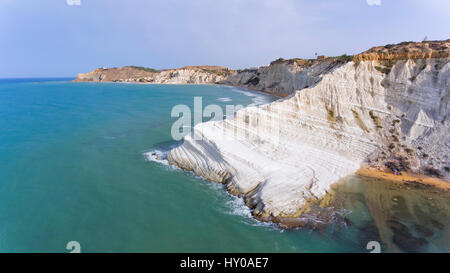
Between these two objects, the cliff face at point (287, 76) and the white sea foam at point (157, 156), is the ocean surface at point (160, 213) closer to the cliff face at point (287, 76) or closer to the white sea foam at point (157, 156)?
the white sea foam at point (157, 156)

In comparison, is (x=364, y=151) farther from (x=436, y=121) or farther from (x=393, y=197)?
(x=436, y=121)

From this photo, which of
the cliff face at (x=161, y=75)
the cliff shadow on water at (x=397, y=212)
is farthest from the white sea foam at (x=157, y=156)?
the cliff face at (x=161, y=75)

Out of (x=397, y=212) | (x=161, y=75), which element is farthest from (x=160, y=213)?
(x=161, y=75)

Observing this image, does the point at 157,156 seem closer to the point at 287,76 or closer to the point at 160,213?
the point at 160,213

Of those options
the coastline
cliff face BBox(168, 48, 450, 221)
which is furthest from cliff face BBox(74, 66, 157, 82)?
the coastline
